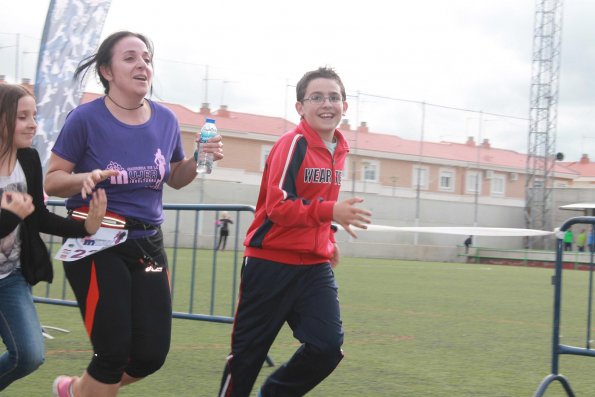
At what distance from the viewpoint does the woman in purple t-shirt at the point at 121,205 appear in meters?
4.14

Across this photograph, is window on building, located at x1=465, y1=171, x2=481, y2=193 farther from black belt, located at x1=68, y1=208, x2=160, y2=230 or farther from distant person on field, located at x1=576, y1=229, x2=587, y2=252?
black belt, located at x1=68, y1=208, x2=160, y2=230

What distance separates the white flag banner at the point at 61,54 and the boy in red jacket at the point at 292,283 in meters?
4.39

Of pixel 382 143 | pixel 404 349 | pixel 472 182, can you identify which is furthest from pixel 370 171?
pixel 404 349

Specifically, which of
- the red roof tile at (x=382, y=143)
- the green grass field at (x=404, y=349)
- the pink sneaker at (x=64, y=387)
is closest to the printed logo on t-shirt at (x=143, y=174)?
the pink sneaker at (x=64, y=387)

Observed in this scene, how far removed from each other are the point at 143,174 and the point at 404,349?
4.75 meters

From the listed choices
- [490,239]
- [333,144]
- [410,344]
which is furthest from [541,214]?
[333,144]

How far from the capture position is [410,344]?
885 centimetres

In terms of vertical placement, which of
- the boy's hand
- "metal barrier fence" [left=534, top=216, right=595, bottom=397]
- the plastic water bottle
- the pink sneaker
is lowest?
the pink sneaker

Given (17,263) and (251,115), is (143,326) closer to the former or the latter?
(17,263)

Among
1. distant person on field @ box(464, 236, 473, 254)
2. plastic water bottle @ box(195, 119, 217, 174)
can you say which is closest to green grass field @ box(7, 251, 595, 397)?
plastic water bottle @ box(195, 119, 217, 174)

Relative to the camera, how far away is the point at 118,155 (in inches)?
169

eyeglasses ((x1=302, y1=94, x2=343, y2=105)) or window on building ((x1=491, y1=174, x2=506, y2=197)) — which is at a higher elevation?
window on building ((x1=491, y1=174, x2=506, y2=197))

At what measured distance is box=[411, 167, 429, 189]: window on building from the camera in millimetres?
43500

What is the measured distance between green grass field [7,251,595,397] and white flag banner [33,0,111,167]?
2050 millimetres
